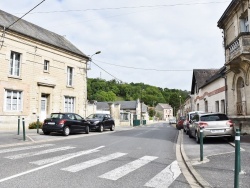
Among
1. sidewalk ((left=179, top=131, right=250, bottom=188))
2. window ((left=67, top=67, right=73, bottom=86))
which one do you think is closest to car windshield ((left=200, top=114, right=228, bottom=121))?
sidewalk ((left=179, top=131, right=250, bottom=188))

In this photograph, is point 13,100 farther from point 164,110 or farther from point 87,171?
point 164,110

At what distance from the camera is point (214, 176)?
20.5 ft

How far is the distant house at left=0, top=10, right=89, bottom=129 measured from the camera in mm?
20172

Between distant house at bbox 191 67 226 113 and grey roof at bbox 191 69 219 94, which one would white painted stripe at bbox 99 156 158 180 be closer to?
distant house at bbox 191 67 226 113

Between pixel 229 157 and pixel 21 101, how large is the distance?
1711 centimetres

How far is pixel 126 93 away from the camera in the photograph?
101 metres

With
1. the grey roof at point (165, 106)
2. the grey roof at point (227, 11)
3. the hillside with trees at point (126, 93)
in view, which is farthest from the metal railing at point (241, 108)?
the grey roof at point (165, 106)

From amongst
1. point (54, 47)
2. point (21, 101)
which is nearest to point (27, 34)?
point (54, 47)

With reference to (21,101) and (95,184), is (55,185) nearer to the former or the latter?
(95,184)

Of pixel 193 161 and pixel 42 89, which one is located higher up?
pixel 42 89

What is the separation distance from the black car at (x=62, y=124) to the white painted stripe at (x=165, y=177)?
10353 millimetres

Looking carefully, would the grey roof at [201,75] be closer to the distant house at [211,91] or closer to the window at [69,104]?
the distant house at [211,91]

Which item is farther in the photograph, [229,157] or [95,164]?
[229,157]

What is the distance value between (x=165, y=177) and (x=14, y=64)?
18.2 m
